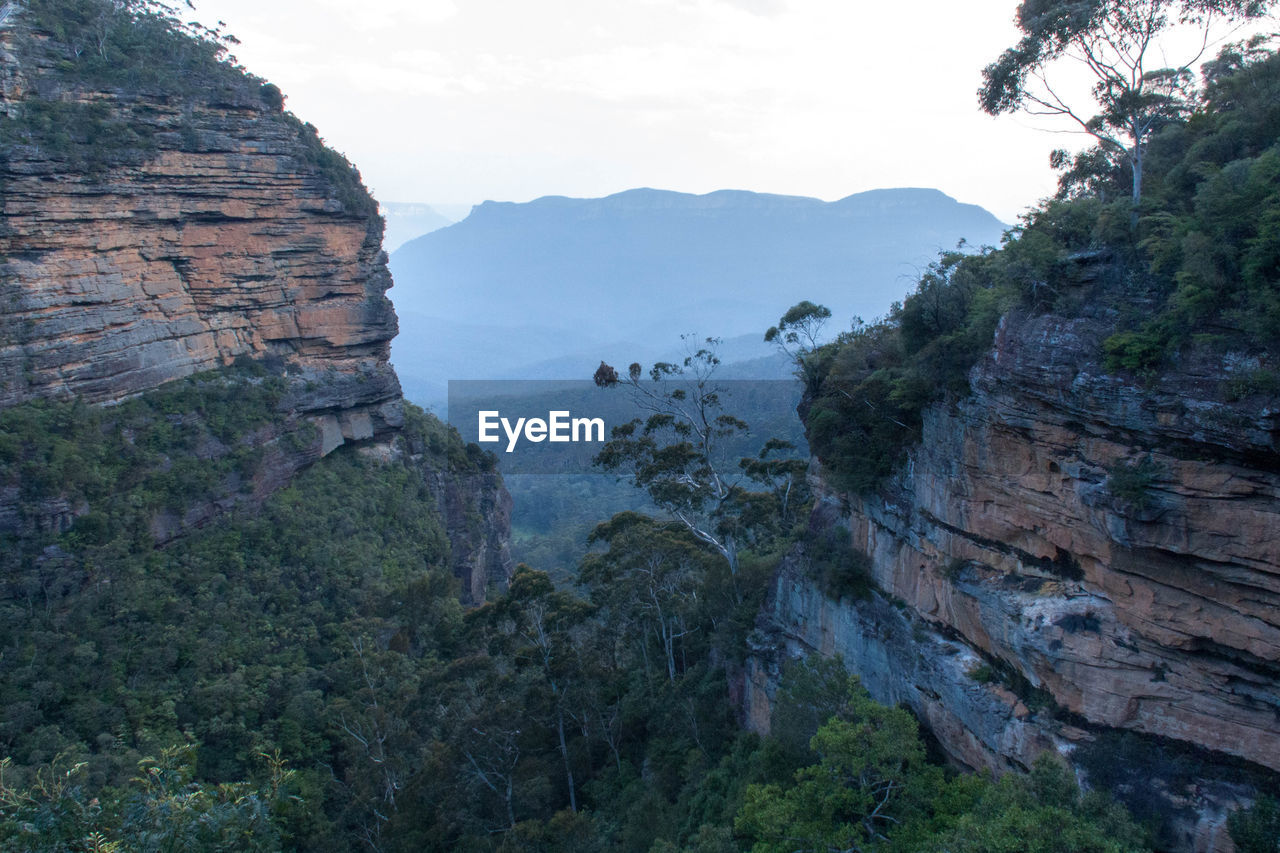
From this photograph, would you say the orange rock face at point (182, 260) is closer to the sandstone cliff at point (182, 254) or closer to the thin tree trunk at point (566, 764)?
the sandstone cliff at point (182, 254)

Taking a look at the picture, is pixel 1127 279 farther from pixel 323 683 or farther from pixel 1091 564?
pixel 323 683

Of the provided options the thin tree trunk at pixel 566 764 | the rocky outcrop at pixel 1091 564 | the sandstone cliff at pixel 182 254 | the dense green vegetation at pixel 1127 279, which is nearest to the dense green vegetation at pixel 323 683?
the thin tree trunk at pixel 566 764

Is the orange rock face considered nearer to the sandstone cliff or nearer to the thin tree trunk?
the sandstone cliff

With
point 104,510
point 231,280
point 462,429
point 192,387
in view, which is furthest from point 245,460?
point 462,429

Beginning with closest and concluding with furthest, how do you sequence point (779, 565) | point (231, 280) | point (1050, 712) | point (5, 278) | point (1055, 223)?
point (1050, 712) < point (1055, 223) < point (779, 565) < point (5, 278) < point (231, 280)

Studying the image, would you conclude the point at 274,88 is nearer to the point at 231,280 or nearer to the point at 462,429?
the point at 231,280

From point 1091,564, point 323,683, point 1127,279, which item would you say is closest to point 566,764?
point 323,683
